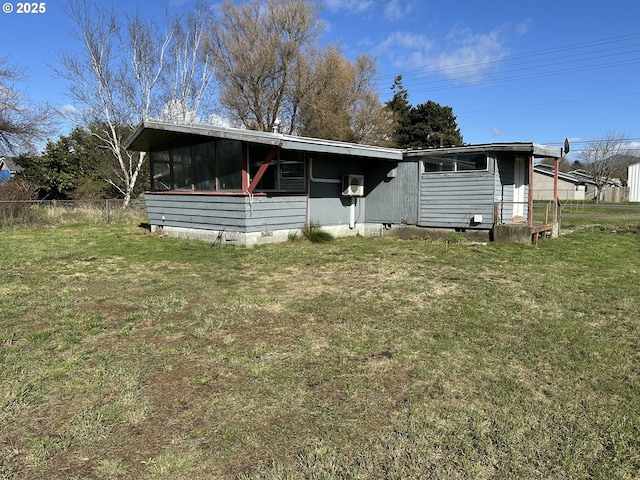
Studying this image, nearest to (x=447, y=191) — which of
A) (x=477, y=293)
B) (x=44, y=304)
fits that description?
(x=477, y=293)

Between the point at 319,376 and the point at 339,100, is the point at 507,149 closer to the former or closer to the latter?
the point at 319,376

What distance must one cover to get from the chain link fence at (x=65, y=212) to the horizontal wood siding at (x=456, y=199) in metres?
10.4

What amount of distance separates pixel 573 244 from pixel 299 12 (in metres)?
18.4

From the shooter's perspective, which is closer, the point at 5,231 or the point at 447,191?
the point at 447,191

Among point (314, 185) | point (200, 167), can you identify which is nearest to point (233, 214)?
point (200, 167)

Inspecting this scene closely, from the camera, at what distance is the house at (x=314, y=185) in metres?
9.27

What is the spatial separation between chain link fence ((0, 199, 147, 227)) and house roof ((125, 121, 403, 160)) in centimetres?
422

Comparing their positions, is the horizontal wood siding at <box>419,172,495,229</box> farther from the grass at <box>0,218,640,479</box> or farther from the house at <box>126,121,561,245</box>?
the grass at <box>0,218,640,479</box>

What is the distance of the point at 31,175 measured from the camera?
73.8ft

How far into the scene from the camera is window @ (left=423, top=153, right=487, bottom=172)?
10234 millimetres

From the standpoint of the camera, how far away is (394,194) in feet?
38.7

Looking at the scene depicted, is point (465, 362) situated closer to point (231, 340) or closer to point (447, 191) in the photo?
point (231, 340)

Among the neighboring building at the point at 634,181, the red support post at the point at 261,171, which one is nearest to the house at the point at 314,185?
the red support post at the point at 261,171

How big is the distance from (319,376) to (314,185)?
804cm
